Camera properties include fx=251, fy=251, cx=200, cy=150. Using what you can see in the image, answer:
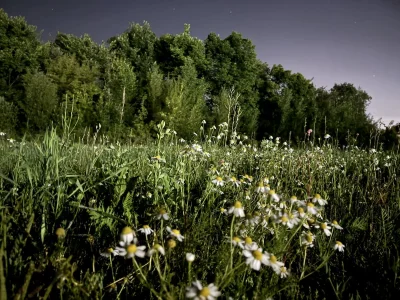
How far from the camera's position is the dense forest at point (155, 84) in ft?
60.9

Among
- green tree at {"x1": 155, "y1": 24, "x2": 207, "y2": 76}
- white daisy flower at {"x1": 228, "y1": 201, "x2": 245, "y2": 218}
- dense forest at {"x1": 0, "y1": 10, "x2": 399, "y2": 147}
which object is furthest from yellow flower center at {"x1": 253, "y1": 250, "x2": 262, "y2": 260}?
green tree at {"x1": 155, "y1": 24, "x2": 207, "y2": 76}

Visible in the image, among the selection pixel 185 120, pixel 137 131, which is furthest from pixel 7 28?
pixel 185 120

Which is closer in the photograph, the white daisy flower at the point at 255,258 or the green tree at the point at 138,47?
the white daisy flower at the point at 255,258

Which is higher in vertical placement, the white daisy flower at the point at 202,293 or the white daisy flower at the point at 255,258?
the white daisy flower at the point at 255,258

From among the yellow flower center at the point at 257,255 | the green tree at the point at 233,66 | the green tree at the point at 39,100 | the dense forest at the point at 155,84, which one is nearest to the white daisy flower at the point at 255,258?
the yellow flower center at the point at 257,255

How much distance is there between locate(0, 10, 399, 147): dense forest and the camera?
18562mm

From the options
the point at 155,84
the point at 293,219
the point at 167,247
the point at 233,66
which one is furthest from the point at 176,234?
the point at 233,66

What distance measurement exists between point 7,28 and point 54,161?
2984cm

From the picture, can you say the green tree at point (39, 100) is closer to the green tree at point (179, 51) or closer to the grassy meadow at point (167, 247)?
the green tree at point (179, 51)

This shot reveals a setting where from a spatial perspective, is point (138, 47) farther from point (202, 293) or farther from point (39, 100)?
point (202, 293)

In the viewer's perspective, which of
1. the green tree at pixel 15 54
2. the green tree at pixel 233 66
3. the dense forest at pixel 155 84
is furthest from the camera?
the green tree at pixel 233 66

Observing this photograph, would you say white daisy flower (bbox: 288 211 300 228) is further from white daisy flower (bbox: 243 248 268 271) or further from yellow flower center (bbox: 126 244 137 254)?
yellow flower center (bbox: 126 244 137 254)

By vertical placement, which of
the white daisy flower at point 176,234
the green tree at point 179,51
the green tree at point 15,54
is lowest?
the white daisy flower at point 176,234

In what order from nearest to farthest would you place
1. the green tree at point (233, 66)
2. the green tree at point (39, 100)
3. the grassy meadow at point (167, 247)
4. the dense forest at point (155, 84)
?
the grassy meadow at point (167, 247)
the green tree at point (39, 100)
the dense forest at point (155, 84)
the green tree at point (233, 66)
